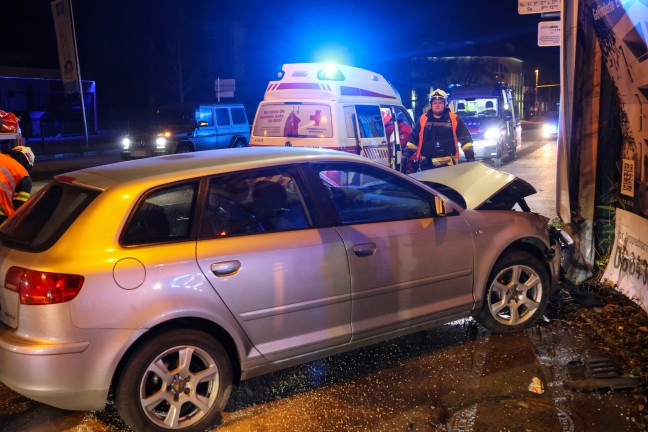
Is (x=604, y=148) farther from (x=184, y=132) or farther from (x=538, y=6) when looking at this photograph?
(x=184, y=132)

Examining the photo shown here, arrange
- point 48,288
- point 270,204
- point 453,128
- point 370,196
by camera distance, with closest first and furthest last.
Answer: point 48,288
point 270,204
point 370,196
point 453,128

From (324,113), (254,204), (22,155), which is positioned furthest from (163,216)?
→ (324,113)

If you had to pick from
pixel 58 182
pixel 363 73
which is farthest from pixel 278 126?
pixel 58 182

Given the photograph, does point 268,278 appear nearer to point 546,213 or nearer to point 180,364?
point 180,364

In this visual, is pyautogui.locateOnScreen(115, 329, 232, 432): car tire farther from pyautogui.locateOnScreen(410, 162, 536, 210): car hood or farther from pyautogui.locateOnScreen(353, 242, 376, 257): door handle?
pyautogui.locateOnScreen(410, 162, 536, 210): car hood

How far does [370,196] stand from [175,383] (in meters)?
2.12

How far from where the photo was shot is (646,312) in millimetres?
4973

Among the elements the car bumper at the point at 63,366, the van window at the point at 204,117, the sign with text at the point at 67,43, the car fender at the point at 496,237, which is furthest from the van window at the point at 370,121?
the sign with text at the point at 67,43

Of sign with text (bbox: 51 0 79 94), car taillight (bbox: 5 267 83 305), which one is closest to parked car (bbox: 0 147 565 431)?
car taillight (bbox: 5 267 83 305)

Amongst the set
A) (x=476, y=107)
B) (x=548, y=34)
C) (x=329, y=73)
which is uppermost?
(x=548, y=34)

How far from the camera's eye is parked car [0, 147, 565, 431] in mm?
3143

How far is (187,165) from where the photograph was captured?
3814 millimetres

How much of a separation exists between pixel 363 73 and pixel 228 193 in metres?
6.82

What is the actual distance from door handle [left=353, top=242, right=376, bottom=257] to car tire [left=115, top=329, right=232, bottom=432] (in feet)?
3.43
